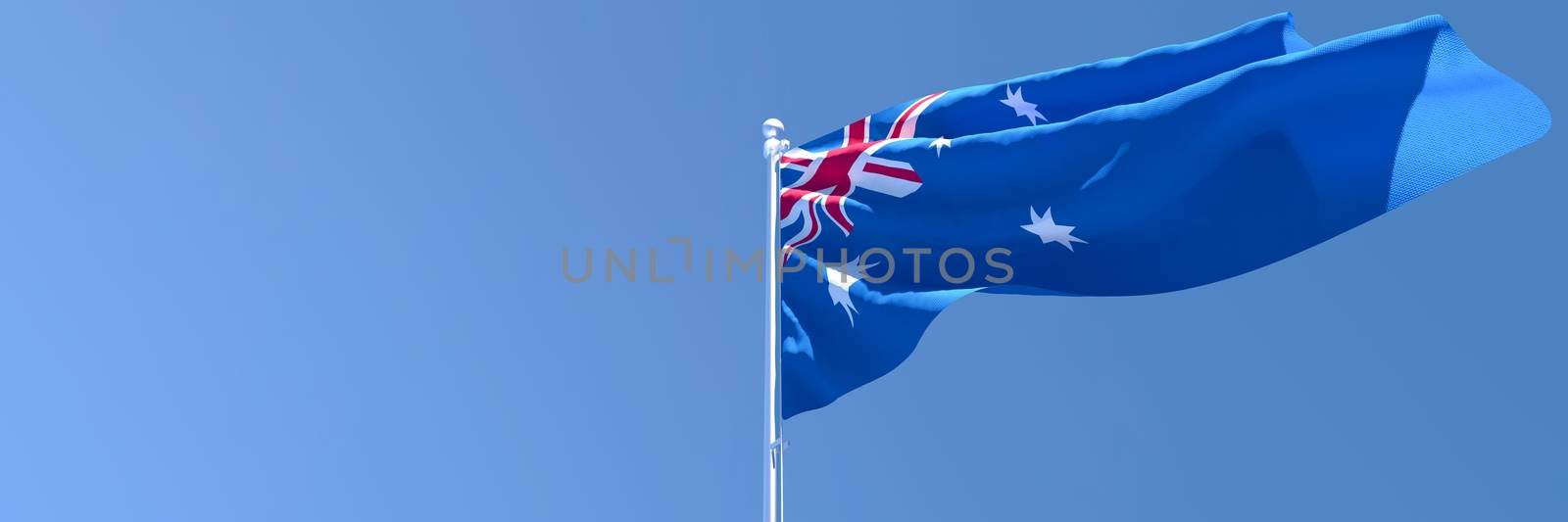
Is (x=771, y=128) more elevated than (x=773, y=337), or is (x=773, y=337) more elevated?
(x=771, y=128)

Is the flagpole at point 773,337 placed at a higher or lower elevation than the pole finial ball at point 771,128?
lower

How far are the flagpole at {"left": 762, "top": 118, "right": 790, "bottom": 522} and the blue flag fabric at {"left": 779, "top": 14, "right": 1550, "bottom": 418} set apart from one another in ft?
1.40

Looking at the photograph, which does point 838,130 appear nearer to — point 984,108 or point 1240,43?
point 984,108

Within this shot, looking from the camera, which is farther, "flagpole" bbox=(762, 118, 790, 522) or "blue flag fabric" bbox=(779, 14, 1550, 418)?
"flagpole" bbox=(762, 118, 790, 522)

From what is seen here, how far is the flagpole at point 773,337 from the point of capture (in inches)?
295

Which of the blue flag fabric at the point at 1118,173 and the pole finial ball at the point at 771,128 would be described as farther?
the pole finial ball at the point at 771,128

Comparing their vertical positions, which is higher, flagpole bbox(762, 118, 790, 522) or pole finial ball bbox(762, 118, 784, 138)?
pole finial ball bbox(762, 118, 784, 138)

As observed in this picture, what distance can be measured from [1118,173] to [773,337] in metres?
Result: 2.32

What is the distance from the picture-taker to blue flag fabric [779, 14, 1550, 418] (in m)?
6.65

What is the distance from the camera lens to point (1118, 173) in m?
7.70

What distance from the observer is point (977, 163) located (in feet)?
27.0

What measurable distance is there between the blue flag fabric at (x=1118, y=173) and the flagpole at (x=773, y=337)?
0.43 metres

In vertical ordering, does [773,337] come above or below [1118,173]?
below

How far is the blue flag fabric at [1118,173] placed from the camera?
6648 mm
